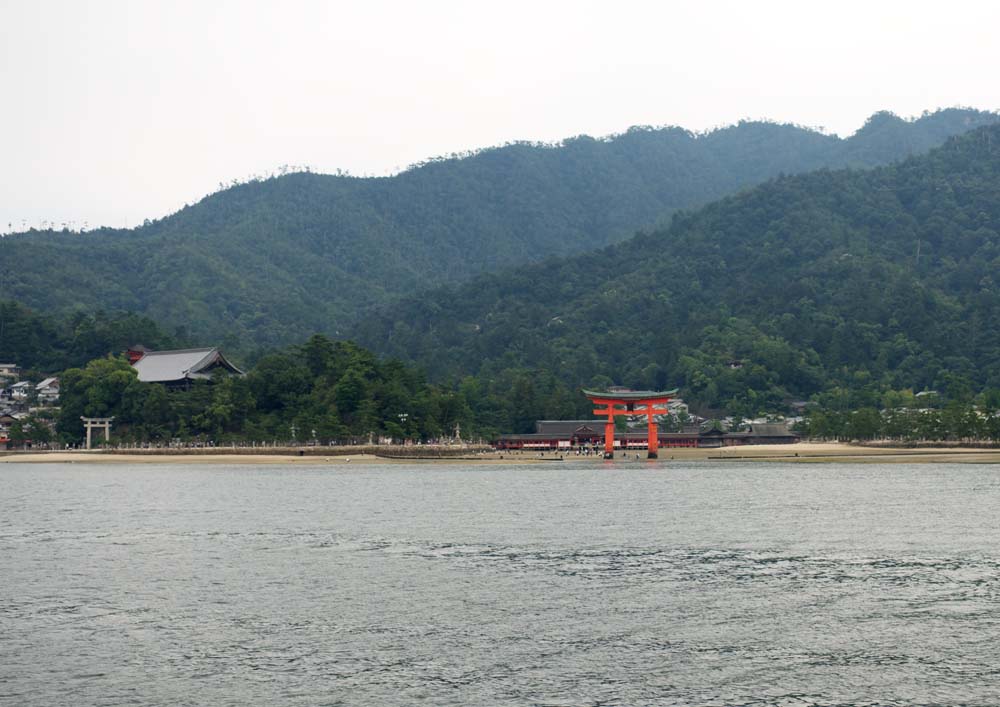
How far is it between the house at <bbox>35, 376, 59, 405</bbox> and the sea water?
88.2m

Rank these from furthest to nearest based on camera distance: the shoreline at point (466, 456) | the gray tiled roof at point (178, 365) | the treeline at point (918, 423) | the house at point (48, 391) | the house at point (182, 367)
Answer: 1. the house at point (48, 391)
2. the gray tiled roof at point (178, 365)
3. the house at point (182, 367)
4. the treeline at point (918, 423)
5. the shoreline at point (466, 456)

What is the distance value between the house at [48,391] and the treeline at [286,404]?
1749 centimetres

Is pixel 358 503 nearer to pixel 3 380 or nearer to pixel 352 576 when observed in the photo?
pixel 352 576

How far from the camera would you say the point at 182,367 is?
126 meters

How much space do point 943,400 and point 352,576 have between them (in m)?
116

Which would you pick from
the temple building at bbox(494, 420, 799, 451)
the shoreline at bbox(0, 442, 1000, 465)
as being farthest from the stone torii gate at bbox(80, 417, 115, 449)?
the temple building at bbox(494, 420, 799, 451)

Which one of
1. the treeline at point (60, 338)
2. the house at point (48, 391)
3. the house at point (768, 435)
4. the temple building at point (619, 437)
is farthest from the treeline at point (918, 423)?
the house at point (48, 391)

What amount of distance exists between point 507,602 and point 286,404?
84440mm

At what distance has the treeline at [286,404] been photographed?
355ft

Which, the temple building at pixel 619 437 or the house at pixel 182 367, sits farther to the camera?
the temple building at pixel 619 437

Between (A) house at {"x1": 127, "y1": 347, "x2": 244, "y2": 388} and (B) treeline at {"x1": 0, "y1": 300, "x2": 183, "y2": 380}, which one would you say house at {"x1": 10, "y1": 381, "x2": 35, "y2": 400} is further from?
(A) house at {"x1": 127, "y1": 347, "x2": 244, "y2": 388}

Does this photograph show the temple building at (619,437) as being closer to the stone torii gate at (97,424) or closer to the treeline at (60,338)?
the stone torii gate at (97,424)

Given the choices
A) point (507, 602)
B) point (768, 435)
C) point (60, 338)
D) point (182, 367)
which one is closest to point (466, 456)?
point (182, 367)

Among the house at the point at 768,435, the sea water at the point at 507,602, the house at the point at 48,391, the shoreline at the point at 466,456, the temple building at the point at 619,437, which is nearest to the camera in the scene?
the sea water at the point at 507,602
